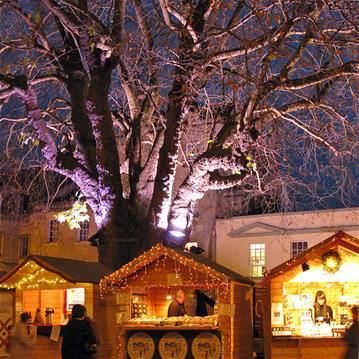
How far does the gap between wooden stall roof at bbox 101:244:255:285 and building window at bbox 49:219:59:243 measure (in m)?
22.5

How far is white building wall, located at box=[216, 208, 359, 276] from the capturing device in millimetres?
29031

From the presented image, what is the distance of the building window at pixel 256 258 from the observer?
31.0 m

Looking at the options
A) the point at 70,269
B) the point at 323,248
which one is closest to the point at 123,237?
the point at 70,269

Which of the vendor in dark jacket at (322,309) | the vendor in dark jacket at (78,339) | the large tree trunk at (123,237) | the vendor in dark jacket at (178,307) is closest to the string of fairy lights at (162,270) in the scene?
the large tree trunk at (123,237)

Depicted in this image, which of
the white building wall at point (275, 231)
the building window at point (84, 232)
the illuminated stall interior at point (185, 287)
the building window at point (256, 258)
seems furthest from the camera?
the building window at point (84, 232)

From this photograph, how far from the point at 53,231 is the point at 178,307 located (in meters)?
22.3

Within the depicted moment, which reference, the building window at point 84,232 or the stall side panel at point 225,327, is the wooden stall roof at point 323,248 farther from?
the building window at point 84,232

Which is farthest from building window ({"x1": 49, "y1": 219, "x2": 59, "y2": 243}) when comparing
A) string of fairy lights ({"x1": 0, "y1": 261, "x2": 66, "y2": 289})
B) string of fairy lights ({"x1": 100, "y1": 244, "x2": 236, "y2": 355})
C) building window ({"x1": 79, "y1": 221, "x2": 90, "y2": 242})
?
string of fairy lights ({"x1": 100, "y1": 244, "x2": 236, "y2": 355})

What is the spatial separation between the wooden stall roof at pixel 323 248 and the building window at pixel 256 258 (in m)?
14.7

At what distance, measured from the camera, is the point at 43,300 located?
19.6 meters

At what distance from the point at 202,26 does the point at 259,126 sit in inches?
115

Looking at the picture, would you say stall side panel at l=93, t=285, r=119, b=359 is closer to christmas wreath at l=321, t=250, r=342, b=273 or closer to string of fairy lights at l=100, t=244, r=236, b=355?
string of fairy lights at l=100, t=244, r=236, b=355

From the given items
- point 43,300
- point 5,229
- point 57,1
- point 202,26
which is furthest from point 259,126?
point 5,229

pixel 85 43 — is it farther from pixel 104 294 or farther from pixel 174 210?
pixel 104 294
